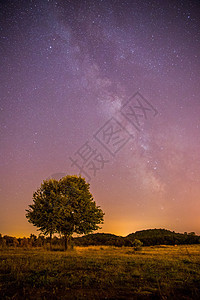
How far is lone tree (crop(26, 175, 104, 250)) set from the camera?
79.5ft

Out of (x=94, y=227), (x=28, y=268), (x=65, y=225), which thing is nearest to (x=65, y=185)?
(x=65, y=225)

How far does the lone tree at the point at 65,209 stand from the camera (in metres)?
24.2

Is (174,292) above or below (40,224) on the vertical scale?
below

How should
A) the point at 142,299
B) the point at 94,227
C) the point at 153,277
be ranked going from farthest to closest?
the point at 94,227, the point at 153,277, the point at 142,299

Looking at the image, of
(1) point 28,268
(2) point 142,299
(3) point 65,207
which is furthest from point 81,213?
(2) point 142,299

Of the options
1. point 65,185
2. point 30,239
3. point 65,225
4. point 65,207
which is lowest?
point 30,239

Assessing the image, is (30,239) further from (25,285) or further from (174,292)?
(174,292)

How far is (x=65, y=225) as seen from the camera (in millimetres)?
25328

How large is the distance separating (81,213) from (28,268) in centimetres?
1522

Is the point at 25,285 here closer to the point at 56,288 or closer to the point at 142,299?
the point at 56,288

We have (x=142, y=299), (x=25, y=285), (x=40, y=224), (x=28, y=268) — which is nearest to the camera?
(x=142, y=299)

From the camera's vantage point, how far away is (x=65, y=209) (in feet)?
80.1

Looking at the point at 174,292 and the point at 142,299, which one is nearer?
the point at 142,299

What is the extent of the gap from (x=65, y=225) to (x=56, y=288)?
1919 centimetres
